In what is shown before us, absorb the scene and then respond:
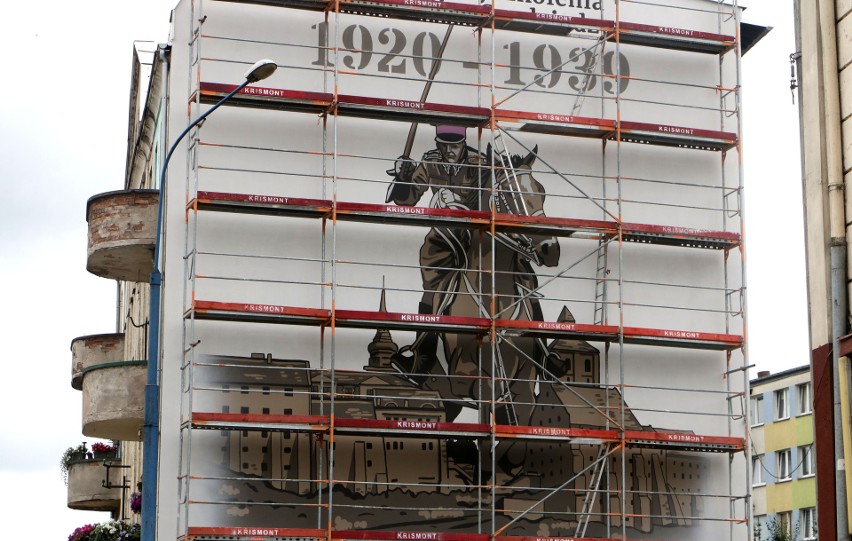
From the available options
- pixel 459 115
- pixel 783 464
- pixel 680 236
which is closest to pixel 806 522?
pixel 783 464

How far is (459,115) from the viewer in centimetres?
2623

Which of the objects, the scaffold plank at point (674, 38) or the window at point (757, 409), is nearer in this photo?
the scaffold plank at point (674, 38)

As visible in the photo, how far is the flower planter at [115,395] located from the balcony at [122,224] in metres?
2.04

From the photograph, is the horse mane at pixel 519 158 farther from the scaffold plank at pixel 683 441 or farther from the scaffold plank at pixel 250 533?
the scaffold plank at pixel 250 533

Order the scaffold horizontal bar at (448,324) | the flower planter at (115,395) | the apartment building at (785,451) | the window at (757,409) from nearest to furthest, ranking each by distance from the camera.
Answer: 1. the scaffold horizontal bar at (448,324)
2. the flower planter at (115,395)
3. the apartment building at (785,451)
4. the window at (757,409)

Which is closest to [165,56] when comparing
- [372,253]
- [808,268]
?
[372,253]

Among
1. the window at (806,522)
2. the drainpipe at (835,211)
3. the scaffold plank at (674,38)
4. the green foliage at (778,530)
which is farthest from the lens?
the window at (806,522)

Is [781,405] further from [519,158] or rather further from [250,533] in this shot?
[250,533]

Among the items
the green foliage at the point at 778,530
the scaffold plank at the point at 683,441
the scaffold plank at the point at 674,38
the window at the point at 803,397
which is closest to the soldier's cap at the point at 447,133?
the scaffold plank at the point at 674,38

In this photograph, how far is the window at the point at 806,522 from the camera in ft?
187

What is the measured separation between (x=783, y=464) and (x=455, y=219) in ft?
125

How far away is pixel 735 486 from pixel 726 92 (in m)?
7.47

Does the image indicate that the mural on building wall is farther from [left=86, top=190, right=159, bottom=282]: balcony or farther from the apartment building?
the apartment building

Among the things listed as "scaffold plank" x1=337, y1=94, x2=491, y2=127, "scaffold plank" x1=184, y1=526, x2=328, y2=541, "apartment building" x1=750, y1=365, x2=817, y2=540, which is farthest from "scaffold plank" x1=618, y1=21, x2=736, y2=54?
"apartment building" x1=750, y1=365, x2=817, y2=540
